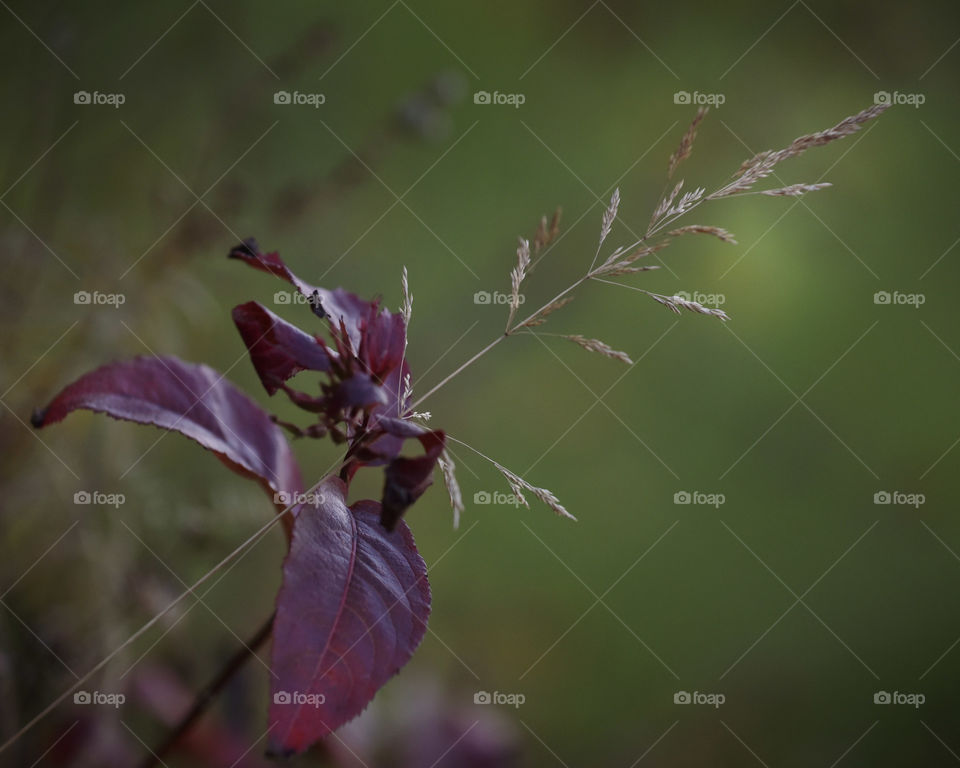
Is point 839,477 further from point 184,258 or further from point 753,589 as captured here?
point 184,258

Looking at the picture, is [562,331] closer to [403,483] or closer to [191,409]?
[191,409]

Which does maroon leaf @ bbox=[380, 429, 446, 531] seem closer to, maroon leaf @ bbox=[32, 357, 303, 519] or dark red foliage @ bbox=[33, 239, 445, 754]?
dark red foliage @ bbox=[33, 239, 445, 754]

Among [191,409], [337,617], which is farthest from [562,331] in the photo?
[337,617]

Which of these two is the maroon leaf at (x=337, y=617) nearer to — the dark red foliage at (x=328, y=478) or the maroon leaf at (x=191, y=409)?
the dark red foliage at (x=328, y=478)

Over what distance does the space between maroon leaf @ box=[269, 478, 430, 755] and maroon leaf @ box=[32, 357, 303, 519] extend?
10 cm

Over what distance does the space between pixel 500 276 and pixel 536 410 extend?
295mm

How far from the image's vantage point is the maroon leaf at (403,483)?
1.61 ft

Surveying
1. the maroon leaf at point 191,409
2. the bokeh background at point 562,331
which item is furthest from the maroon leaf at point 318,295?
the bokeh background at point 562,331

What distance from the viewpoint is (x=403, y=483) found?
1.63 ft

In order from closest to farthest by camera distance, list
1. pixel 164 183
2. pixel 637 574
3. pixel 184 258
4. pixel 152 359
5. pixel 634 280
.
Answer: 1. pixel 152 359
2. pixel 184 258
3. pixel 164 183
4. pixel 637 574
5. pixel 634 280

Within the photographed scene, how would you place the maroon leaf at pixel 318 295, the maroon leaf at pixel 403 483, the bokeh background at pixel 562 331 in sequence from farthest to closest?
the bokeh background at pixel 562 331, the maroon leaf at pixel 318 295, the maroon leaf at pixel 403 483

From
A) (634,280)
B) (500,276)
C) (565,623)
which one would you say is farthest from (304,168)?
(565,623)

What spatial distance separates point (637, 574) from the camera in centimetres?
157

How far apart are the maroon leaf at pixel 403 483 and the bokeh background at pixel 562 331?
594 mm
